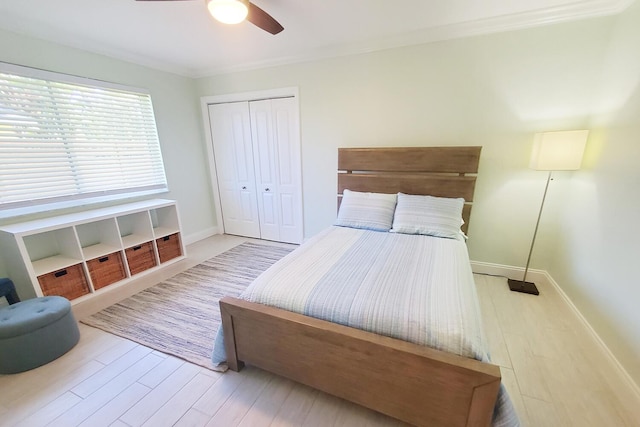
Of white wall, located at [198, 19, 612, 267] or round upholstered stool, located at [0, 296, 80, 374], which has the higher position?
white wall, located at [198, 19, 612, 267]

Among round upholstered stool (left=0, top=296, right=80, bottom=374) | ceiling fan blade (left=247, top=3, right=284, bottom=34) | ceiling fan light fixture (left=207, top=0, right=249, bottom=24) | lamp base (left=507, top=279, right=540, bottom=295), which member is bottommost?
lamp base (left=507, top=279, right=540, bottom=295)

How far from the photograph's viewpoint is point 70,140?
256 cm

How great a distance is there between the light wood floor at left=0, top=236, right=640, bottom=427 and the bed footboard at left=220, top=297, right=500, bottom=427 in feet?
0.47

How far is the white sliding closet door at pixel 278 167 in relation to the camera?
131 inches

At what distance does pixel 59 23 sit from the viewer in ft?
7.12

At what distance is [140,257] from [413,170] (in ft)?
10.4

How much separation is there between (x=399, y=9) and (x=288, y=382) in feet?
9.29

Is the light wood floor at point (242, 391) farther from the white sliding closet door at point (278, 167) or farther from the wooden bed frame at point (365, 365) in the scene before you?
the white sliding closet door at point (278, 167)

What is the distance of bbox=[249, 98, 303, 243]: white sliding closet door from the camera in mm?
3336

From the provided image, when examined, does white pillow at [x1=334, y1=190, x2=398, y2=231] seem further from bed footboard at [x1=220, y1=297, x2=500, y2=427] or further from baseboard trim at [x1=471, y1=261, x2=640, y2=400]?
bed footboard at [x1=220, y1=297, x2=500, y2=427]

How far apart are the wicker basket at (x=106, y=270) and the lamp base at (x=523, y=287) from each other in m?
3.99

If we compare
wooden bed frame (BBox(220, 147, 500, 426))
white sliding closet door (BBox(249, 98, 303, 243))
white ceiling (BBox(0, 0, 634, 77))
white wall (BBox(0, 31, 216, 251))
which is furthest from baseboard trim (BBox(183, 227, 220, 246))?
wooden bed frame (BBox(220, 147, 500, 426))

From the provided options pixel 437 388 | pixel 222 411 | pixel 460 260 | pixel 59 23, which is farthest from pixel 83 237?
pixel 460 260

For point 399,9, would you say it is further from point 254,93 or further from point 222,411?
point 222,411
